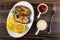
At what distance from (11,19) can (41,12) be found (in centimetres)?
20

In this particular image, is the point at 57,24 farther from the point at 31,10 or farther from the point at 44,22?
the point at 31,10

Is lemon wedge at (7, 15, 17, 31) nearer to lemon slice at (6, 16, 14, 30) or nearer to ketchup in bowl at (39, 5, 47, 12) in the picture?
lemon slice at (6, 16, 14, 30)

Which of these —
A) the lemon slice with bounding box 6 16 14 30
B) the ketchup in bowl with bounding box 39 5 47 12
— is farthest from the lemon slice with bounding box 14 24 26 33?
the ketchup in bowl with bounding box 39 5 47 12

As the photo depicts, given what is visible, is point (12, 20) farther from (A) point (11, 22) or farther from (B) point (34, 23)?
(B) point (34, 23)

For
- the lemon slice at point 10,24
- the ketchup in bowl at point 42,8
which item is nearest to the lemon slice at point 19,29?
the lemon slice at point 10,24

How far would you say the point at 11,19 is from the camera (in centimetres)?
132

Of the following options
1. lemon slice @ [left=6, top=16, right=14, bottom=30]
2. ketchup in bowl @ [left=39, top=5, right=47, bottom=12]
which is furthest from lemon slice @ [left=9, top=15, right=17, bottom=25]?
ketchup in bowl @ [left=39, top=5, right=47, bottom=12]

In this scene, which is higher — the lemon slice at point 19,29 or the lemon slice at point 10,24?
the lemon slice at point 10,24

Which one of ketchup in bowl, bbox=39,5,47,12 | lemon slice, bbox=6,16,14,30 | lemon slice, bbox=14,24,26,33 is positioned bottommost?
lemon slice, bbox=14,24,26,33

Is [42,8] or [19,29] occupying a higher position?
[42,8]

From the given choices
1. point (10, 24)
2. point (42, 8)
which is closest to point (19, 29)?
point (10, 24)

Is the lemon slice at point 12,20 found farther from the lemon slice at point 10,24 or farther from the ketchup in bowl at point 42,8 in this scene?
the ketchup in bowl at point 42,8

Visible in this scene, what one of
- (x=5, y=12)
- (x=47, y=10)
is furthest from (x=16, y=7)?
(x=47, y=10)

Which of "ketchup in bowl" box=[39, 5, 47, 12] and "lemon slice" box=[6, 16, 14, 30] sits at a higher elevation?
"ketchup in bowl" box=[39, 5, 47, 12]
